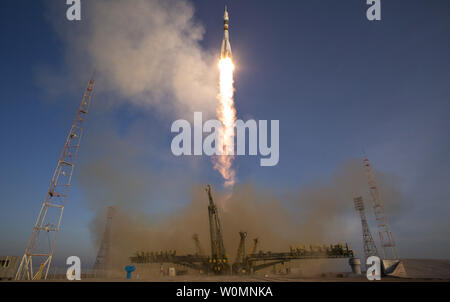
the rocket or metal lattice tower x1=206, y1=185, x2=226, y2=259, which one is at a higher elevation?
the rocket

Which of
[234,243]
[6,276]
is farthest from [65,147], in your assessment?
[234,243]

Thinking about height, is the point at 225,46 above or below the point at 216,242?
above

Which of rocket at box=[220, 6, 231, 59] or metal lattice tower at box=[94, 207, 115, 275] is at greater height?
→ rocket at box=[220, 6, 231, 59]

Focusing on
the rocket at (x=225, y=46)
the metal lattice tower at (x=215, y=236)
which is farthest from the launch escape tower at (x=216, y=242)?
the rocket at (x=225, y=46)

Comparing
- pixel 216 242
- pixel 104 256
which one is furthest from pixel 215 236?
pixel 104 256

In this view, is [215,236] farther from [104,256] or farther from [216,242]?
[104,256]

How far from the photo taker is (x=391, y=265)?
51.8 meters

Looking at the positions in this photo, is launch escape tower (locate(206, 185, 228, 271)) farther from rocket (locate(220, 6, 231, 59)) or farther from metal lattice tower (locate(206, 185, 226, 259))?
rocket (locate(220, 6, 231, 59))

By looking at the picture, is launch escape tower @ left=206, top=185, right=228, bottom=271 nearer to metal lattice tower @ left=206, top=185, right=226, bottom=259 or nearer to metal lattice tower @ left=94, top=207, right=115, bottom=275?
metal lattice tower @ left=206, top=185, right=226, bottom=259

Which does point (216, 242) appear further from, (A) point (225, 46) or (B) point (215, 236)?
(A) point (225, 46)

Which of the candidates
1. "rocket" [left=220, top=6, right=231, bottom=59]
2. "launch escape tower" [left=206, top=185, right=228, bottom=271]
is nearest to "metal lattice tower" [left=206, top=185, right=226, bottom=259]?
"launch escape tower" [left=206, top=185, right=228, bottom=271]

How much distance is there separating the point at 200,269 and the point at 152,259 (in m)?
20.8
